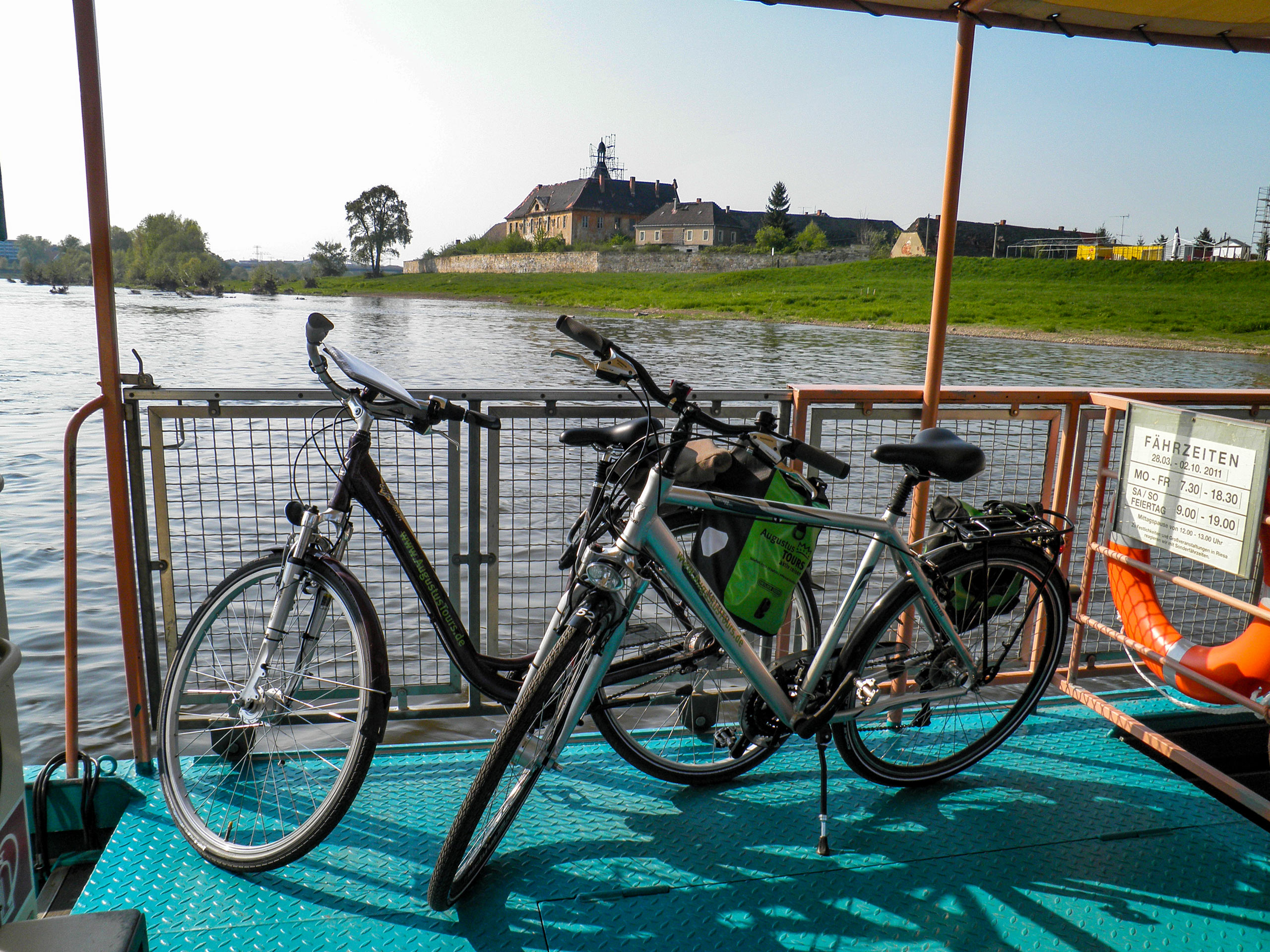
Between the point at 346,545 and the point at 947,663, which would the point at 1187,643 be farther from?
the point at 346,545

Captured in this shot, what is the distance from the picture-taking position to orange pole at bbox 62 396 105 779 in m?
2.35

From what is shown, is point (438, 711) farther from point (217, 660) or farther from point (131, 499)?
point (131, 499)

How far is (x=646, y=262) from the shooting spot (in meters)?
72.3

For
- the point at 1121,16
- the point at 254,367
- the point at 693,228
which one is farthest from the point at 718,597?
the point at 693,228

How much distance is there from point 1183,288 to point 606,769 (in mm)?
61718

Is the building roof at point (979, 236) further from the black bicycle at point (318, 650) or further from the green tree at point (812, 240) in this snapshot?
the black bicycle at point (318, 650)

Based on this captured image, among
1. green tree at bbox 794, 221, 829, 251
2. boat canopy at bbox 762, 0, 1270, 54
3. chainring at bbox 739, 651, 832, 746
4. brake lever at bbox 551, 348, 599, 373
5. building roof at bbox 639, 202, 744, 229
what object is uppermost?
building roof at bbox 639, 202, 744, 229

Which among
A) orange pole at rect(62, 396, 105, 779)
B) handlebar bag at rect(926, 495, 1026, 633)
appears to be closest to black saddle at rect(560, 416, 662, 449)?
handlebar bag at rect(926, 495, 1026, 633)

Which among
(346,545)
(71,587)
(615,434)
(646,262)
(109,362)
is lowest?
(71,587)

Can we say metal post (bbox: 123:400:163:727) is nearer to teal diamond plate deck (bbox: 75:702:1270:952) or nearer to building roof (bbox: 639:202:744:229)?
teal diamond plate deck (bbox: 75:702:1270:952)

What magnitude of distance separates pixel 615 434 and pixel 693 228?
98.6 metres

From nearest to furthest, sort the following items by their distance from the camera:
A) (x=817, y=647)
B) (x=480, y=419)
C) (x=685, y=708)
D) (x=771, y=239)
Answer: (x=480, y=419), (x=817, y=647), (x=685, y=708), (x=771, y=239)

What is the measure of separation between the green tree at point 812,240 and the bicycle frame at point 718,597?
80.2 m

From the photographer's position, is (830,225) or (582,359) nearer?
(582,359)
